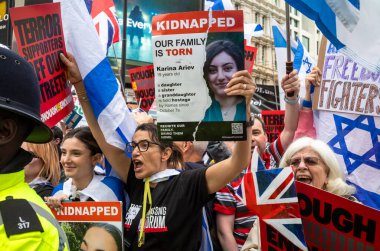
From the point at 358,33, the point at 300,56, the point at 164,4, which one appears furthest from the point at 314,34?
the point at 358,33

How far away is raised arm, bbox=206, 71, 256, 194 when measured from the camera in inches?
100

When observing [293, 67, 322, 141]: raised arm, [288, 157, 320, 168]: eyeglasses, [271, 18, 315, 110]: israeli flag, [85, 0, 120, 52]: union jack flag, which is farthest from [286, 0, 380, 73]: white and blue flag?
[85, 0, 120, 52]: union jack flag

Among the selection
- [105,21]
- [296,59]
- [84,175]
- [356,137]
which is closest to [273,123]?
[296,59]

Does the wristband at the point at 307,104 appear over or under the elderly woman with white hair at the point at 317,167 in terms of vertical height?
over

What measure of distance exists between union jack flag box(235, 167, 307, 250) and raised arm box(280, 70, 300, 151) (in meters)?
0.95

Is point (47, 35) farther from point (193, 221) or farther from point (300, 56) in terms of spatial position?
point (300, 56)

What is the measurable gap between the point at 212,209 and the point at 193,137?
1149 mm

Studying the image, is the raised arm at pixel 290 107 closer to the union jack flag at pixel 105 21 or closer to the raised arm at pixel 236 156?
the raised arm at pixel 236 156

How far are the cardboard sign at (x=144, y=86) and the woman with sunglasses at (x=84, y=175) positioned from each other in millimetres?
2455

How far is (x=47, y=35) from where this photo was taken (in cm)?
302

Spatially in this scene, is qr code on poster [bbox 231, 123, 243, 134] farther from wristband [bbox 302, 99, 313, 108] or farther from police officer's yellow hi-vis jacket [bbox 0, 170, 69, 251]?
wristband [bbox 302, 99, 313, 108]

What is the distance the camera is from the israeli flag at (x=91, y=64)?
10.4 feet

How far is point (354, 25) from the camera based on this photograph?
282 cm

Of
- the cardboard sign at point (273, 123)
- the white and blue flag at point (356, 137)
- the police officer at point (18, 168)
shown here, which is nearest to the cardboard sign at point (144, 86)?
the cardboard sign at point (273, 123)
